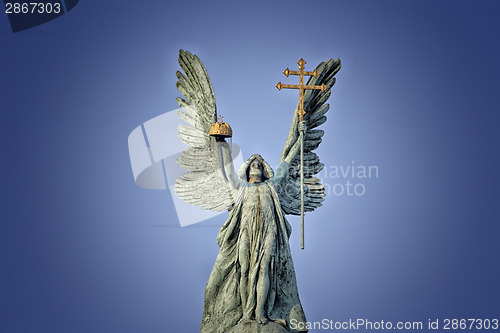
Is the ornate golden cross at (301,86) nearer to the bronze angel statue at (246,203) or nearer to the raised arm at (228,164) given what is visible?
the bronze angel statue at (246,203)

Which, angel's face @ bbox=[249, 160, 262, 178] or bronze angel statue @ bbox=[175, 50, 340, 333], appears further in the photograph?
angel's face @ bbox=[249, 160, 262, 178]

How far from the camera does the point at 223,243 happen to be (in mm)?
6410

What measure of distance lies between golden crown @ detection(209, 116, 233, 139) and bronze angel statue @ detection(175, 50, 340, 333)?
0.08 metres

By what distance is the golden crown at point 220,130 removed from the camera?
627cm

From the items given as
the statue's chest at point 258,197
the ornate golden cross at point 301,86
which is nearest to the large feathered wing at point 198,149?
the statue's chest at point 258,197

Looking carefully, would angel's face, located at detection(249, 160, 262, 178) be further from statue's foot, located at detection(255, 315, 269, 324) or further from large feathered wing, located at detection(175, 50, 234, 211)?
statue's foot, located at detection(255, 315, 269, 324)

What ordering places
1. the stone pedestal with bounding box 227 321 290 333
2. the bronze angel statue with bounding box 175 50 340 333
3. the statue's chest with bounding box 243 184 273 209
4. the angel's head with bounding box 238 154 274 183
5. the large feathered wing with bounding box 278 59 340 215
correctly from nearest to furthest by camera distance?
the stone pedestal with bounding box 227 321 290 333 < the bronze angel statue with bounding box 175 50 340 333 < the statue's chest with bounding box 243 184 273 209 < the angel's head with bounding box 238 154 274 183 < the large feathered wing with bounding box 278 59 340 215

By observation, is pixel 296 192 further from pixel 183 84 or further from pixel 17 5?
pixel 17 5

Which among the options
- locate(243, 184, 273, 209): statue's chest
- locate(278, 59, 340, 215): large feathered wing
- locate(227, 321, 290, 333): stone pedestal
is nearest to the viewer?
locate(227, 321, 290, 333): stone pedestal

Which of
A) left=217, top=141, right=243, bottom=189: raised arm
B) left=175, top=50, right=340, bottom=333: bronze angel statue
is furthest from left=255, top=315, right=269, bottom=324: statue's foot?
left=217, top=141, right=243, bottom=189: raised arm

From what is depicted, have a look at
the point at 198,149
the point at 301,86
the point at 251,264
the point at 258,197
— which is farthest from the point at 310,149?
the point at 251,264

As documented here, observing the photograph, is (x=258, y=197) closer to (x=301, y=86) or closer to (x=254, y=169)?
(x=254, y=169)

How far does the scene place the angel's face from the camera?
6.47 metres

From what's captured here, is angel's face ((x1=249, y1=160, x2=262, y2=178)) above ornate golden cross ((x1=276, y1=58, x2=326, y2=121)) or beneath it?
beneath
